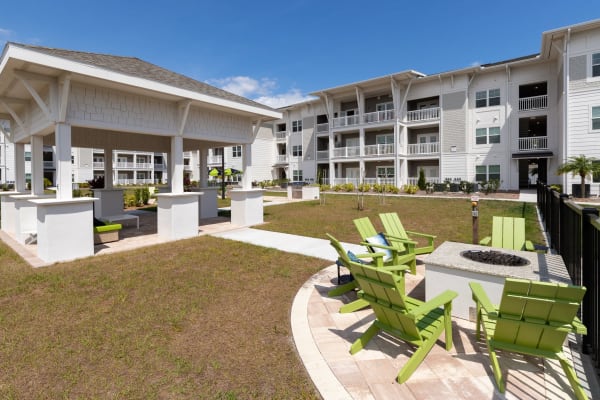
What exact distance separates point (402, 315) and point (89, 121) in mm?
8613

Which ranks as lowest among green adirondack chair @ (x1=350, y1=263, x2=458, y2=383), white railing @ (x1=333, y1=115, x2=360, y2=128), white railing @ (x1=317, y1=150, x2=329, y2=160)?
green adirondack chair @ (x1=350, y1=263, x2=458, y2=383)

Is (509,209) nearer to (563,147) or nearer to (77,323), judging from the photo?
(563,147)

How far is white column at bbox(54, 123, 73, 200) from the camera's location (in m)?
7.48

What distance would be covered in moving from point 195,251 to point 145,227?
515cm

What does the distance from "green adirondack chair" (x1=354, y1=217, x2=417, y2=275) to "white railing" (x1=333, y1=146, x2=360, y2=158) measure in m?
26.6

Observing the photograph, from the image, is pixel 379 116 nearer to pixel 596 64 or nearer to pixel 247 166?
pixel 596 64

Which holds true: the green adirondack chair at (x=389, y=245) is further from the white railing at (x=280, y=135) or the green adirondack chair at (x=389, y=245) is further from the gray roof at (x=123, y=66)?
the white railing at (x=280, y=135)

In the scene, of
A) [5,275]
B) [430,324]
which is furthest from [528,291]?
[5,275]

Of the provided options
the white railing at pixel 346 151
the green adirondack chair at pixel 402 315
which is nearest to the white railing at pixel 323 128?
the white railing at pixel 346 151

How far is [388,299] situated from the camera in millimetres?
3316

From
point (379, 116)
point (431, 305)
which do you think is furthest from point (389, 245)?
point (379, 116)

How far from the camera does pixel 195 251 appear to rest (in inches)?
333

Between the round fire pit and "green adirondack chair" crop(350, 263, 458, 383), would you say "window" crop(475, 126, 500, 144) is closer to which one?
the round fire pit

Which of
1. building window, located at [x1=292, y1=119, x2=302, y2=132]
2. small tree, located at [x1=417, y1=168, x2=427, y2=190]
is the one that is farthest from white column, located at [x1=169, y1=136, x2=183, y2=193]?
building window, located at [x1=292, y1=119, x2=302, y2=132]
